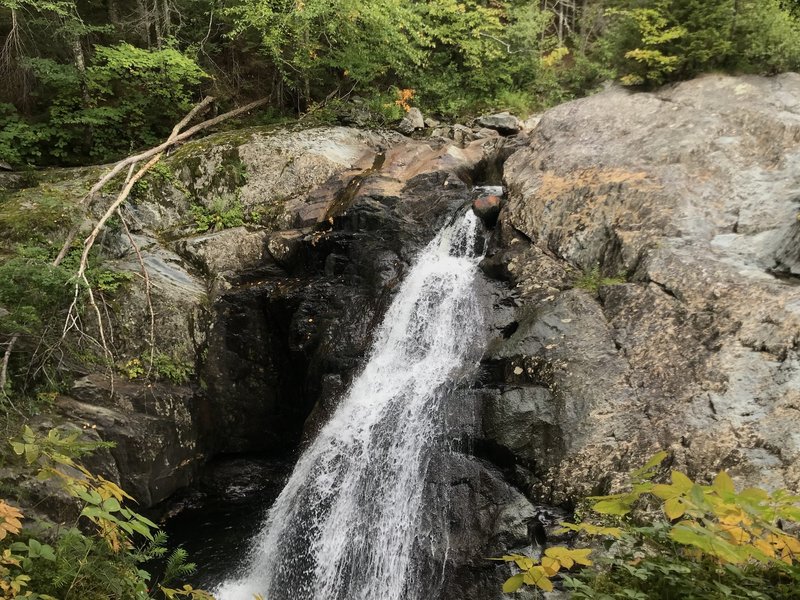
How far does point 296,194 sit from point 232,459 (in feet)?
16.7

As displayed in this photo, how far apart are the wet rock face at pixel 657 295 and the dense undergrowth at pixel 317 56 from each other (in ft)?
3.36

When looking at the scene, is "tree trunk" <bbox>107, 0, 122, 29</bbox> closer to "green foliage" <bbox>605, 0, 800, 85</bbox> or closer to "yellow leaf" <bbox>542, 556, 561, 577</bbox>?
"green foliage" <bbox>605, 0, 800, 85</bbox>

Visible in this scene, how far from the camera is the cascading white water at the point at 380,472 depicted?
5531 millimetres

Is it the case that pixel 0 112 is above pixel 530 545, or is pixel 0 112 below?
above

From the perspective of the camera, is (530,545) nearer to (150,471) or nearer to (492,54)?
(150,471)

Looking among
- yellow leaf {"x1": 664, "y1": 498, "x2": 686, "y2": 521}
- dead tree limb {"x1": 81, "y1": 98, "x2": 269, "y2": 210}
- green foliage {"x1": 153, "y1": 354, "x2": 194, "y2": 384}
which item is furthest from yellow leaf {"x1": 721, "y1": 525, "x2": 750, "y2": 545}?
dead tree limb {"x1": 81, "y1": 98, "x2": 269, "y2": 210}

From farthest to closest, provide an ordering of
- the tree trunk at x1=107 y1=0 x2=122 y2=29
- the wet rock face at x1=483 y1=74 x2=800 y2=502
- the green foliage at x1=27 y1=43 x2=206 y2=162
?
the tree trunk at x1=107 y1=0 x2=122 y2=29
the green foliage at x1=27 y1=43 x2=206 y2=162
the wet rock face at x1=483 y1=74 x2=800 y2=502

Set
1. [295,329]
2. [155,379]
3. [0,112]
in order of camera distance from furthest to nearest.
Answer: [0,112], [295,329], [155,379]

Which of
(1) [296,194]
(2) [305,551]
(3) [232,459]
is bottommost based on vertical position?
(3) [232,459]

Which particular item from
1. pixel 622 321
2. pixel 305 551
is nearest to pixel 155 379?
pixel 305 551

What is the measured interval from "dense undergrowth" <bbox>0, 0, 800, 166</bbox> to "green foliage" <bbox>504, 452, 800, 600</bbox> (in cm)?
900

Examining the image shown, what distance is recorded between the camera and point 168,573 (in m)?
2.69

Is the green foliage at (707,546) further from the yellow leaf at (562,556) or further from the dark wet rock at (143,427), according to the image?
the dark wet rock at (143,427)

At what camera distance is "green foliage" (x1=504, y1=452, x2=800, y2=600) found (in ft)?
4.69
